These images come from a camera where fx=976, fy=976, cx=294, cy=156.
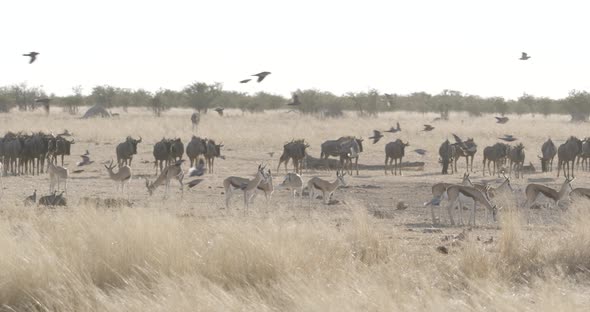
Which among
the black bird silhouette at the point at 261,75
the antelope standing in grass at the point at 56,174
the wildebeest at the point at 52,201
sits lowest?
the wildebeest at the point at 52,201

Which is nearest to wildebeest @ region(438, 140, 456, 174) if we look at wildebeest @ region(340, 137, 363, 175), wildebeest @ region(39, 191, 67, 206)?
wildebeest @ region(340, 137, 363, 175)

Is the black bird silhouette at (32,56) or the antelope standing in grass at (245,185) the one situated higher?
the black bird silhouette at (32,56)

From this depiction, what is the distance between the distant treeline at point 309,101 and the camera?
91.2m

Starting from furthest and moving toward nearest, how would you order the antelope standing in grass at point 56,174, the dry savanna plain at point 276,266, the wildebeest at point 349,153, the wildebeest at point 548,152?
the wildebeest at point 548,152 < the wildebeest at point 349,153 < the antelope standing in grass at point 56,174 < the dry savanna plain at point 276,266

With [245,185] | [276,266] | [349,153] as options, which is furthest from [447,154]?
[276,266]

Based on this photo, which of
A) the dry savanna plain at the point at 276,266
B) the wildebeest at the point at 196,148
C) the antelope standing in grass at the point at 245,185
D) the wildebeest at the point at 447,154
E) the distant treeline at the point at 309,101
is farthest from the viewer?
the distant treeline at the point at 309,101

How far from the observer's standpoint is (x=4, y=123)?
197 feet

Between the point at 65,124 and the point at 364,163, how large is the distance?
25.6 m

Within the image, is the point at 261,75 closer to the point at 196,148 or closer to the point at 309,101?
the point at 196,148

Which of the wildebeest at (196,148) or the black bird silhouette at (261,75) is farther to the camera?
the wildebeest at (196,148)

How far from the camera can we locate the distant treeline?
91.2 meters

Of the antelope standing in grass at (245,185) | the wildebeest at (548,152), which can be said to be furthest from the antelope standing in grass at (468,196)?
the wildebeest at (548,152)

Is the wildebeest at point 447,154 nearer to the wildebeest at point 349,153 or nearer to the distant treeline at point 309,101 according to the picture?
the wildebeest at point 349,153

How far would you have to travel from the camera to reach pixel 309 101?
295 ft
